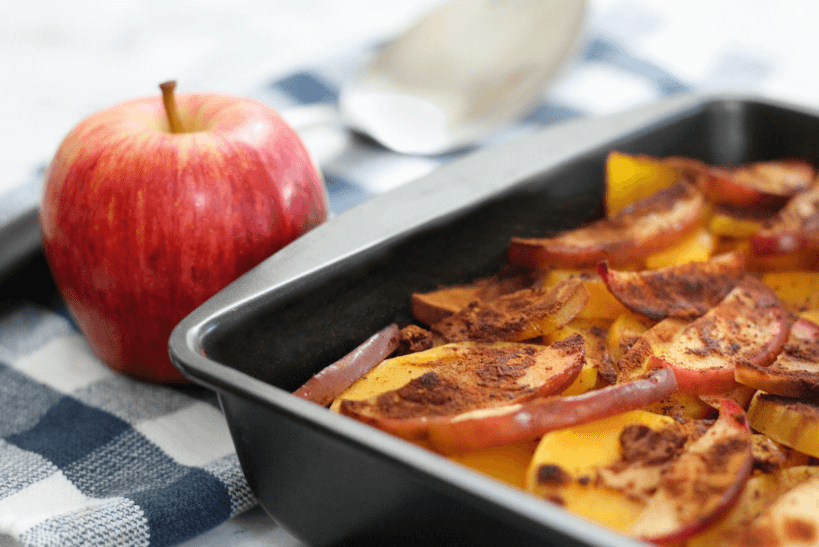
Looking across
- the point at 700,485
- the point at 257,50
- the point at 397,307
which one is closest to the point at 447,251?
the point at 397,307

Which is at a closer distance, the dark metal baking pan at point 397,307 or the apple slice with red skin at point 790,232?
the dark metal baking pan at point 397,307

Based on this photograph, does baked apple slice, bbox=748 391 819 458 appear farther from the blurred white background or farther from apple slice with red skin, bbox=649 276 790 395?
the blurred white background

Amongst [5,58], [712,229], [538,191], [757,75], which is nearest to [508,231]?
[538,191]

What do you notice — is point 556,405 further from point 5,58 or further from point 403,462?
point 5,58

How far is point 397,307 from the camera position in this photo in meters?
0.93

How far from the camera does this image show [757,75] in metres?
1.96

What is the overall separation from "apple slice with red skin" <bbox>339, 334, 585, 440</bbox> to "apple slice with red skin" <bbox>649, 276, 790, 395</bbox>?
98 mm

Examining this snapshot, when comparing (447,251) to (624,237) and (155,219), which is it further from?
(155,219)

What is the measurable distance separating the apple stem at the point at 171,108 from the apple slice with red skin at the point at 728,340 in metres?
0.63

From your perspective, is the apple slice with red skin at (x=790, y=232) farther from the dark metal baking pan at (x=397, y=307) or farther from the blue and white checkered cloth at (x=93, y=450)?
the blue and white checkered cloth at (x=93, y=450)

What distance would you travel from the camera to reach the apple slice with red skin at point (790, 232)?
997mm

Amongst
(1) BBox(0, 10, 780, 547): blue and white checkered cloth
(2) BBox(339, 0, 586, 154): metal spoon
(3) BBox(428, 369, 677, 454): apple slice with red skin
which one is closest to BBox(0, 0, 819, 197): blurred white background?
(2) BBox(339, 0, 586, 154): metal spoon

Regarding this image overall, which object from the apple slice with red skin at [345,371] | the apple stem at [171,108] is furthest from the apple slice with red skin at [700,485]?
the apple stem at [171,108]

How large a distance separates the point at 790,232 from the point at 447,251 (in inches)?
16.4
